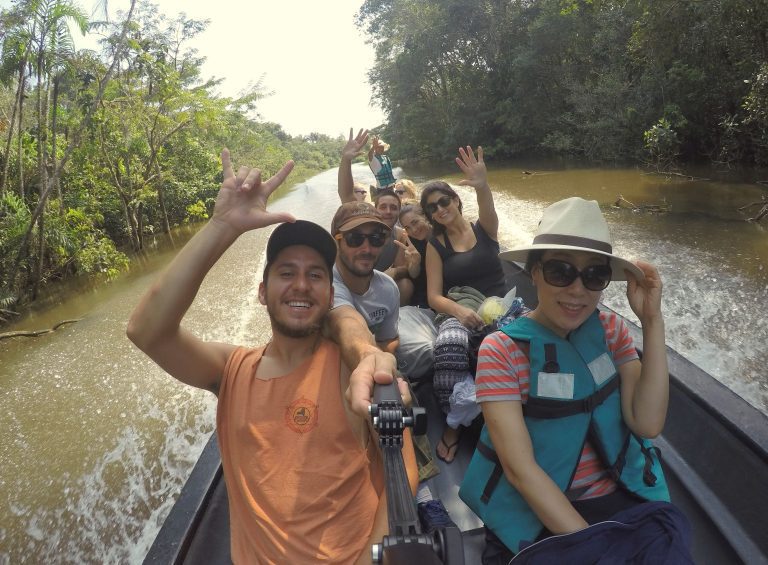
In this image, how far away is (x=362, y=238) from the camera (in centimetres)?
217

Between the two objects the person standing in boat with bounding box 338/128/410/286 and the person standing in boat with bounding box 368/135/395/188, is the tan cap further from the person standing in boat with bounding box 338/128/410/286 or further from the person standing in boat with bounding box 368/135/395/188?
the person standing in boat with bounding box 368/135/395/188

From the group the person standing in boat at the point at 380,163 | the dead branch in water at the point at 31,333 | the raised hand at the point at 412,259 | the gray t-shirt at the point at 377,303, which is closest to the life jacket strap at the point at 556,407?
the gray t-shirt at the point at 377,303

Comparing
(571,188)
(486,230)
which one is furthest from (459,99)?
(486,230)

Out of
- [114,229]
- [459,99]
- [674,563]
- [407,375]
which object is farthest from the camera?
[459,99]

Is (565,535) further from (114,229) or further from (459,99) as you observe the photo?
(459,99)

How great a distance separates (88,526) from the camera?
278 cm

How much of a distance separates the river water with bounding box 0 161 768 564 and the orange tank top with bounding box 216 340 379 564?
176 centimetres

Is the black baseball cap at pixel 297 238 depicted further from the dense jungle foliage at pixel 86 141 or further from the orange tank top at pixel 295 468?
the dense jungle foliage at pixel 86 141

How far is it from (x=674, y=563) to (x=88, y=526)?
122 inches

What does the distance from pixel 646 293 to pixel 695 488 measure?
88 cm

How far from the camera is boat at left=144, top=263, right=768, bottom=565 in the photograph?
1.50 m

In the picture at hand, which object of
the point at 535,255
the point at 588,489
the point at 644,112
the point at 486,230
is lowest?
the point at 588,489

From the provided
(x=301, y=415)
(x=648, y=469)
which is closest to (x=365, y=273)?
(x=301, y=415)

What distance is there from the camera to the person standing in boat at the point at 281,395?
1233 millimetres
